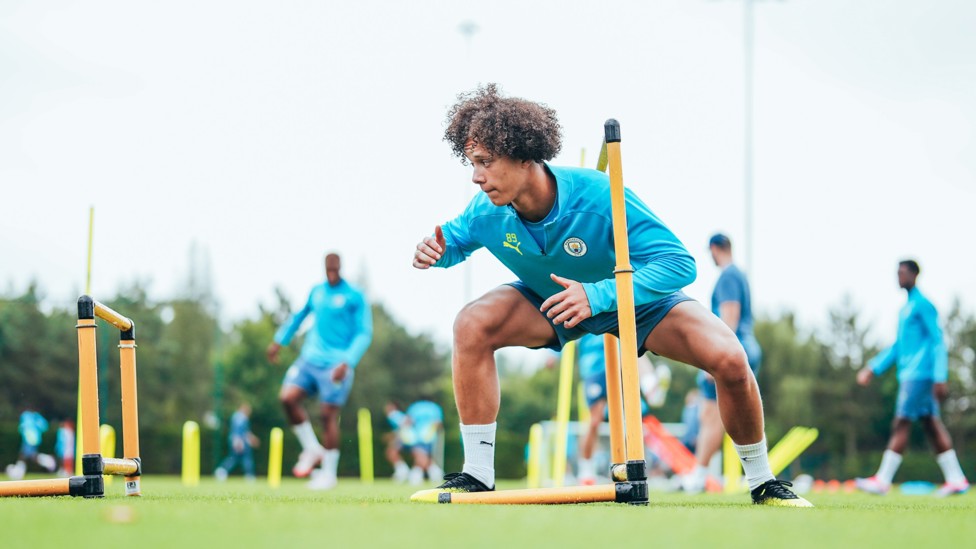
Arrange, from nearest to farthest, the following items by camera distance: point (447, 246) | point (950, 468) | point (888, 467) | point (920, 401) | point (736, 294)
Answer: point (447, 246) < point (736, 294) < point (920, 401) < point (950, 468) < point (888, 467)

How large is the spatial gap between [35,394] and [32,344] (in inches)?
87.6

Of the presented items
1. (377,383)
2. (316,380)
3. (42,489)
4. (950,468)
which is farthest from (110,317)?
(377,383)

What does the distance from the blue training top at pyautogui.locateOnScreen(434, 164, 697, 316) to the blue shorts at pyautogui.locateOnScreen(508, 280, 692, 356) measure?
0.33ft

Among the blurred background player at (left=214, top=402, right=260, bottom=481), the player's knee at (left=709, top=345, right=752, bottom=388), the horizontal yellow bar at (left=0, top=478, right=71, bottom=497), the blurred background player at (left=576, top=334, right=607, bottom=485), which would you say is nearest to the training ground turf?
the horizontal yellow bar at (left=0, top=478, right=71, bottom=497)

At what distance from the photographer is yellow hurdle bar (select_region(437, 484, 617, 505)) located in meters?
4.39

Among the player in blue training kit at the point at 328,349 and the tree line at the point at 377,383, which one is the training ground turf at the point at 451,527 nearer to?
the player in blue training kit at the point at 328,349

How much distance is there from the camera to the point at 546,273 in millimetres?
4961

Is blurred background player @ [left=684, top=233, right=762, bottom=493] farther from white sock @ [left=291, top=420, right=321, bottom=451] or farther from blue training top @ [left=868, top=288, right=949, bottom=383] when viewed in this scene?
white sock @ [left=291, top=420, right=321, bottom=451]

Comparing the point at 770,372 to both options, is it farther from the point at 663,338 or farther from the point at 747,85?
the point at 663,338

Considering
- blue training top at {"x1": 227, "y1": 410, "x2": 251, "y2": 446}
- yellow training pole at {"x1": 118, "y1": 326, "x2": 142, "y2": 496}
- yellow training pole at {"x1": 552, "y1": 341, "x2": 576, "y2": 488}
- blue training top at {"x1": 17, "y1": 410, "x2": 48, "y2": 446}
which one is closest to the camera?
yellow training pole at {"x1": 118, "y1": 326, "x2": 142, "y2": 496}

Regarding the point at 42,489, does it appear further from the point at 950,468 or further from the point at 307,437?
the point at 950,468

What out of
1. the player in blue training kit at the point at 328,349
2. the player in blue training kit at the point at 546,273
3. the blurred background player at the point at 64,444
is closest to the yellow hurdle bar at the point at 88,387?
the player in blue training kit at the point at 546,273

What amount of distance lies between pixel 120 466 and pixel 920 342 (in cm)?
781

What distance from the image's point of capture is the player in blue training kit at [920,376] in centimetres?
993
